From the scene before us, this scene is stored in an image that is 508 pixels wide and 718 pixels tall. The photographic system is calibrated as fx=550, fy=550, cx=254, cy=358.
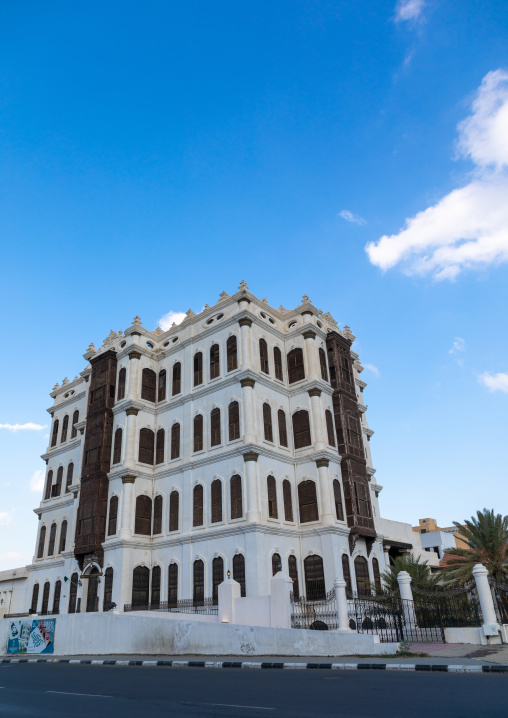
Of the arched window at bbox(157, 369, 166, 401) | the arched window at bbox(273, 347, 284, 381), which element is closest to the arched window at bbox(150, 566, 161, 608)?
the arched window at bbox(157, 369, 166, 401)

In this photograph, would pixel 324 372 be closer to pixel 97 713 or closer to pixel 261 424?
pixel 261 424

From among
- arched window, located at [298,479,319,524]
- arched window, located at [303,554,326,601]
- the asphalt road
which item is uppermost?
arched window, located at [298,479,319,524]

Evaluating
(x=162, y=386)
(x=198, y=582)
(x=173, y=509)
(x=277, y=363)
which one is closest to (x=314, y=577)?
(x=198, y=582)

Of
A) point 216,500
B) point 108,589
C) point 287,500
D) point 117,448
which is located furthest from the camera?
point 117,448

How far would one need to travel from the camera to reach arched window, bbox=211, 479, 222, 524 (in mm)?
28155

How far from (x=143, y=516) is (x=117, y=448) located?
14.4ft

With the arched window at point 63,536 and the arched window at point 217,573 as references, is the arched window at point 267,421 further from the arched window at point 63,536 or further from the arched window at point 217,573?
the arched window at point 63,536

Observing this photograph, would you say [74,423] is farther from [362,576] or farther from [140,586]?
[362,576]

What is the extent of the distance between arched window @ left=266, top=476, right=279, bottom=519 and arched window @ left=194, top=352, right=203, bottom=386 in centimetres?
755

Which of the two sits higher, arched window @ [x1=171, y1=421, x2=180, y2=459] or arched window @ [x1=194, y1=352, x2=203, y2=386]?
arched window @ [x1=194, y1=352, x2=203, y2=386]

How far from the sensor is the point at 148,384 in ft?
114

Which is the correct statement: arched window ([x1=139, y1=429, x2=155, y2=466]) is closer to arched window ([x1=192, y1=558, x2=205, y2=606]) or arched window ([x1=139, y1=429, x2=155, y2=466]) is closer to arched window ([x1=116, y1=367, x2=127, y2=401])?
arched window ([x1=116, y1=367, x2=127, y2=401])

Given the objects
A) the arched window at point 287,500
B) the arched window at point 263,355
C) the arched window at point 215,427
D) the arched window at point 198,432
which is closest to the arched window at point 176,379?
the arched window at point 198,432

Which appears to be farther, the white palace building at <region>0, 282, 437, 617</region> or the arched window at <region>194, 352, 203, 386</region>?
the arched window at <region>194, 352, 203, 386</region>
